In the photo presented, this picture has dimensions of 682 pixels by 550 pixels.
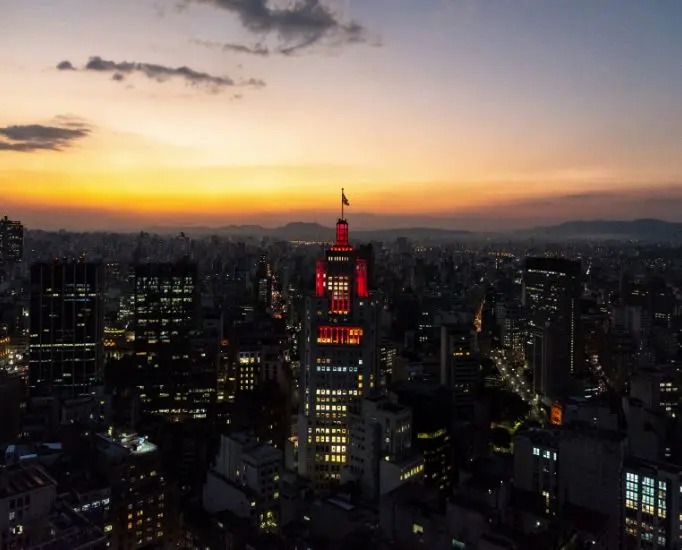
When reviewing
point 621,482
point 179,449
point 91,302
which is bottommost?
point 179,449

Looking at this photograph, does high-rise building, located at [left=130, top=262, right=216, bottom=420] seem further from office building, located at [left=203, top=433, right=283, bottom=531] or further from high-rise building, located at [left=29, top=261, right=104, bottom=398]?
office building, located at [left=203, top=433, right=283, bottom=531]

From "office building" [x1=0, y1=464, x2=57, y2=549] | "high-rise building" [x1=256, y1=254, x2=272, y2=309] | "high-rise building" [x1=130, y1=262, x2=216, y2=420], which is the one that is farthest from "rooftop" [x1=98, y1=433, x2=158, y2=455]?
"high-rise building" [x1=256, y1=254, x2=272, y2=309]

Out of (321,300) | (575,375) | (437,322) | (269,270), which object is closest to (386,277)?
(269,270)

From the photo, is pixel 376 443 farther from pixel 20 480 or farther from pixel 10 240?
pixel 10 240

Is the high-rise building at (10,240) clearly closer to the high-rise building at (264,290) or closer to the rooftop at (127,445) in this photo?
the high-rise building at (264,290)

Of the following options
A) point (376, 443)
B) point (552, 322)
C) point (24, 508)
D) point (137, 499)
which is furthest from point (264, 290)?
point (24, 508)

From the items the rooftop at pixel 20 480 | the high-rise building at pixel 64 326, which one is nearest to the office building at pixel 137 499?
the rooftop at pixel 20 480

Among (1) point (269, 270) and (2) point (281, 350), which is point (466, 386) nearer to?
(2) point (281, 350)
